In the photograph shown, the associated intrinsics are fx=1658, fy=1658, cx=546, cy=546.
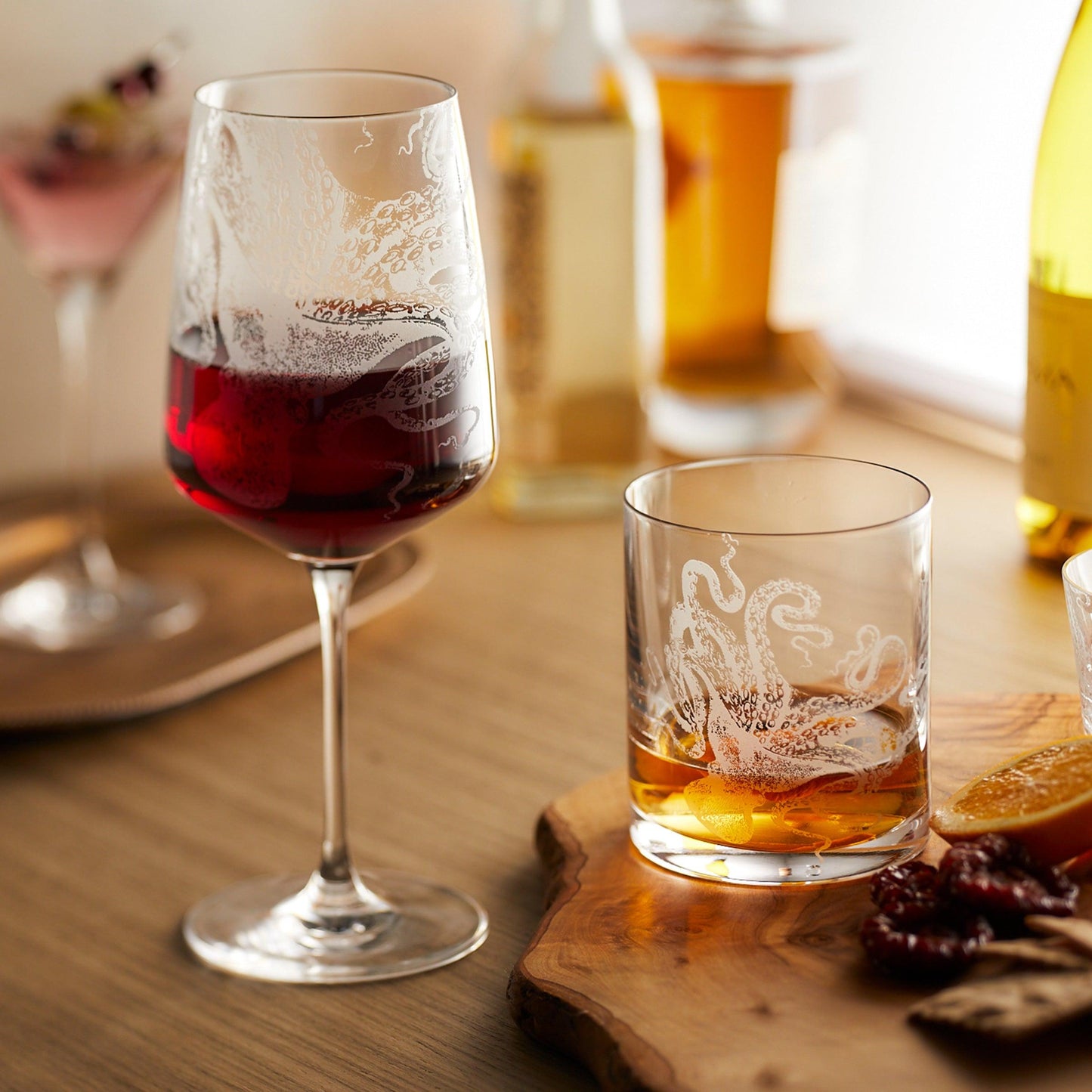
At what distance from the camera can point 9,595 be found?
1.12 metres

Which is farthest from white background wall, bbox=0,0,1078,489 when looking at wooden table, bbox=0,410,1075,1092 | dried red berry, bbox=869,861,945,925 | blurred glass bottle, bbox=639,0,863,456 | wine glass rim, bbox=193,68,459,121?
dried red berry, bbox=869,861,945,925

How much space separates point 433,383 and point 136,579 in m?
0.57

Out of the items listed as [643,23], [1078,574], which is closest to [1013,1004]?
[1078,574]

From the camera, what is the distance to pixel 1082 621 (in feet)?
2.26

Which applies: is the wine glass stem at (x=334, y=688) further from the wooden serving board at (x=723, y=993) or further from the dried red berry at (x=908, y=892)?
the dried red berry at (x=908, y=892)

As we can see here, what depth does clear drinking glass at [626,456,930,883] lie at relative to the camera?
623 mm

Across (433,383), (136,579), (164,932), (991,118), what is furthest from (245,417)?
(991,118)

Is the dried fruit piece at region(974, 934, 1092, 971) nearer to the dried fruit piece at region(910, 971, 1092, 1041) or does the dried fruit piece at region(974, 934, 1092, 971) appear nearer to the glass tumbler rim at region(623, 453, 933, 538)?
the dried fruit piece at region(910, 971, 1092, 1041)

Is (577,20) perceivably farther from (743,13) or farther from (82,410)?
(82,410)

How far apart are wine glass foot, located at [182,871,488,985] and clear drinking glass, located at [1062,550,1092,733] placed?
0.27 metres

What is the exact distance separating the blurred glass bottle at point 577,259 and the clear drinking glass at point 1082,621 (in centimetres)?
54

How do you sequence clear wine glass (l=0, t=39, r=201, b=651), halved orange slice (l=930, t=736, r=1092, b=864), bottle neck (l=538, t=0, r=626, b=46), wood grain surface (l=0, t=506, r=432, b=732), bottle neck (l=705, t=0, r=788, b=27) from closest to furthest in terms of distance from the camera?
halved orange slice (l=930, t=736, r=1092, b=864)
wood grain surface (l=0, t=506, r=432, b=732)
clear wine glass (l=0, t=39, r=201, b=651)
bottle neck (l=538, t=0, r=626, b=46)
bottle neck (l=705, t=0, r=788, b=27)

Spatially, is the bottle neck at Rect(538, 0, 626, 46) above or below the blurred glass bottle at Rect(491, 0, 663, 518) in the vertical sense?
above

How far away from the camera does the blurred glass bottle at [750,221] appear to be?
4.03 ft
